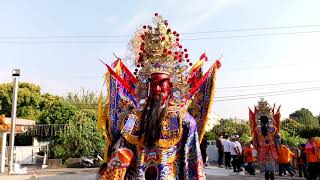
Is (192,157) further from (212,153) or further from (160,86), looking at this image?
(212,153)

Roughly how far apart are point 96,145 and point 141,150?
18.2 meters

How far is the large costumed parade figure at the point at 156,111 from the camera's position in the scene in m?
4.19

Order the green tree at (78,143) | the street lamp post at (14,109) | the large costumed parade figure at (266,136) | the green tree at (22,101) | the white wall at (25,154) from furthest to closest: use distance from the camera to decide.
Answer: the green tree at (22,101)
the white wall at (25,154)
the green tree at (78,143)
the street lamp post at (14,109)
the large costumed parade figure at (266,136)

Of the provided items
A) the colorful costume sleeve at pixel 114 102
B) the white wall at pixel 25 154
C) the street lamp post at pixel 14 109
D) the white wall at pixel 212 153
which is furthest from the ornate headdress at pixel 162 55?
the white wall at pixel 25 154

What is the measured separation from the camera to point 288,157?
1349 centimetres

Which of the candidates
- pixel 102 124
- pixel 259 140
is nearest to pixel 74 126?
pixel 259 140

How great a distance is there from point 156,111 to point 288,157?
410 inches

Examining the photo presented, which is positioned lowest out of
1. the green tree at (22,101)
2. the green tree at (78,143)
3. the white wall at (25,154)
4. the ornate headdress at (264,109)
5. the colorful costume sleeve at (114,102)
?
the white wall at (25,154)

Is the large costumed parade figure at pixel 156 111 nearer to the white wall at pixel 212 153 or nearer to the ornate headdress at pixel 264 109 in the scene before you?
the ornate headdress at pixel 264 109

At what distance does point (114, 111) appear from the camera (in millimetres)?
4945

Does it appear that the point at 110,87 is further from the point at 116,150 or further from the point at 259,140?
the point at 259,140

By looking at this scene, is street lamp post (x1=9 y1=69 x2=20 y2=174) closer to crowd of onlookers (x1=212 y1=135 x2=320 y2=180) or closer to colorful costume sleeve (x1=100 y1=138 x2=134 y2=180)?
crowd of onlookers (x1=212 y1=135 x2=320 y2=180)

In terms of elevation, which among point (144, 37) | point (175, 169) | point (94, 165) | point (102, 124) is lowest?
point (94, 165)

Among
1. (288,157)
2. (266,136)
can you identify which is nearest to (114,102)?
(266,136)
